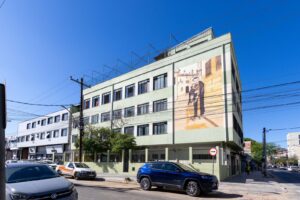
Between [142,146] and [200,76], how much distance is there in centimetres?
1144

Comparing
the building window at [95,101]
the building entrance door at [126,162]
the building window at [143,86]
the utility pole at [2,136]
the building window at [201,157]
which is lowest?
the building entrance door at [126,162]

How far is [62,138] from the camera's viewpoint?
52.6 meters

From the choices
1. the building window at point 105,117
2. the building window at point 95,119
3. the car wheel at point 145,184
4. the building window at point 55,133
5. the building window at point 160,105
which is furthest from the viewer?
the building window at point 55,133

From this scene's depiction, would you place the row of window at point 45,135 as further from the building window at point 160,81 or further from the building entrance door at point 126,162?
the building window at point 160,81

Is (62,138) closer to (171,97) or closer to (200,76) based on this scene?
(171,97)

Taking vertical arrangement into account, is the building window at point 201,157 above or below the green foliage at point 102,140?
below

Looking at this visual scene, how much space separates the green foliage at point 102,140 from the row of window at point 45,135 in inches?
658

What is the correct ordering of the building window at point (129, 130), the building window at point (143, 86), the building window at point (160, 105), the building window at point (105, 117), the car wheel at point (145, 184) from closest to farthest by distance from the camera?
the car wheel at point (145, 184), the building window at point (160, 105), the building window at point (143, 86), the building window at point (129, 130), the building window at point (105, 117)

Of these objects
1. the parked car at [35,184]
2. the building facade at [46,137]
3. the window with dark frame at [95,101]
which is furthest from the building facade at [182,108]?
the parked car at [35,184]

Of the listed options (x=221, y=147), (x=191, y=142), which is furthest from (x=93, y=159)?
(x=221, y=147)

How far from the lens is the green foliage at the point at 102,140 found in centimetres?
3406

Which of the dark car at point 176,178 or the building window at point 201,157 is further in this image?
the building window at point 201,157

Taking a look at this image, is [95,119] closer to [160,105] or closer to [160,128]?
[160,105]

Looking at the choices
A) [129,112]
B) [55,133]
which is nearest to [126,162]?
[129,112]
